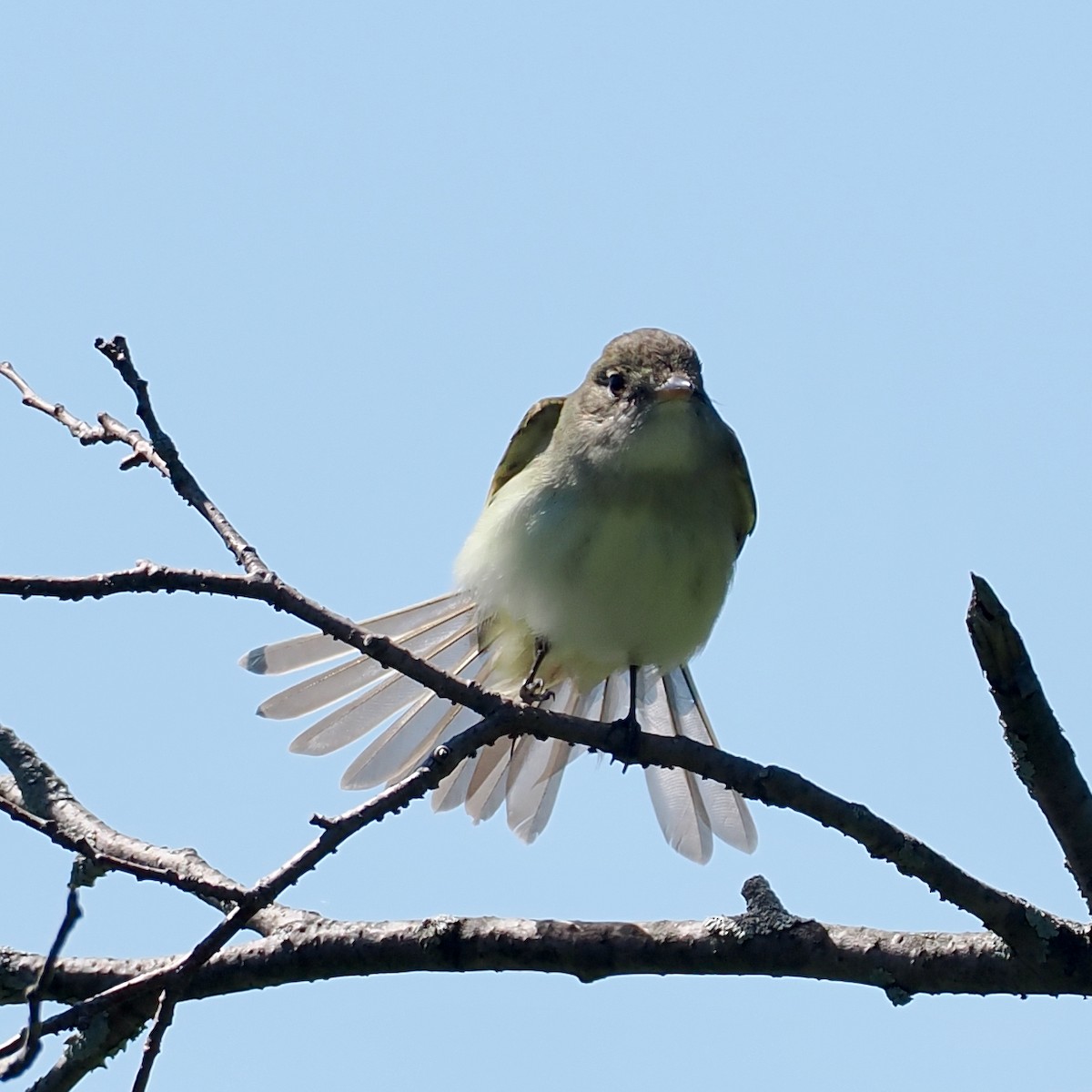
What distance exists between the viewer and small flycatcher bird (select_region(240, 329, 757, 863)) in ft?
19.8

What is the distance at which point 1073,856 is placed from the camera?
3.80 m

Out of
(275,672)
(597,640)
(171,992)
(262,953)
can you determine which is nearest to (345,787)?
(275,672)

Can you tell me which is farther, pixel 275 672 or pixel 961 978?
pixel 275 672

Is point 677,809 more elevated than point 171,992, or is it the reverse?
point 677,809

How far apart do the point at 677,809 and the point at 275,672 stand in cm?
181

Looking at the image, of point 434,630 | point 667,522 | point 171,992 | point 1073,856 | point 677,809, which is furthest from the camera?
point 434,630

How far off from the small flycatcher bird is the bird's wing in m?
0.14

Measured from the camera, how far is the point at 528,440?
7.45 m

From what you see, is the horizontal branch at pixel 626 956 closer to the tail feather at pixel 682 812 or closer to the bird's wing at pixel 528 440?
the tail feather at pixel 682 812

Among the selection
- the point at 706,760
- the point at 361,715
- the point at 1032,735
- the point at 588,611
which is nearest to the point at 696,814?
the point at 588,611

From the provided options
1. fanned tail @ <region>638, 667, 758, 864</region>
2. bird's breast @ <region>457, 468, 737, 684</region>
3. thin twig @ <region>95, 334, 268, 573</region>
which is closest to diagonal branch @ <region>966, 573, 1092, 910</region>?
thin twig @ <region>95, 334, 268, 573</region>

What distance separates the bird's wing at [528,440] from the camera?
24.2ft

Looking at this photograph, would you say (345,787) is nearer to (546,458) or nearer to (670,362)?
(546,458)

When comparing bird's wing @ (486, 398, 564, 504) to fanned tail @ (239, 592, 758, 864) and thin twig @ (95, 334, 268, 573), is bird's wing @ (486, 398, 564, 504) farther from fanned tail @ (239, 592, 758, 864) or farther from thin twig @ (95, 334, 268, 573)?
thin twig @ (95, 334, 268, 573)
